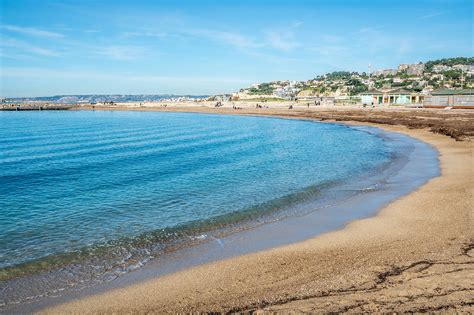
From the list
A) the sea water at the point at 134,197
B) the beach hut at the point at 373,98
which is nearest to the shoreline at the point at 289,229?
the sea water at the point at 134,197

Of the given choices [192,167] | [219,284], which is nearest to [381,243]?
[219,284]

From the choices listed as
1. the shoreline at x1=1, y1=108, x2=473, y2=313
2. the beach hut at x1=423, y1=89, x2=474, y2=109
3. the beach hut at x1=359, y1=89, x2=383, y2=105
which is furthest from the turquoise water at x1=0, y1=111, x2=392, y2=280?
the beach hut at x1=359, y1=89, x2=383, y2=105

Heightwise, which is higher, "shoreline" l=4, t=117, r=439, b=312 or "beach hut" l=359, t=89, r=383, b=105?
"beach hut" l=359, t=89, r=383, b=105

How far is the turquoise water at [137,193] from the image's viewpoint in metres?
9.95

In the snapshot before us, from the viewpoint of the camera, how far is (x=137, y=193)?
16047 millimetres

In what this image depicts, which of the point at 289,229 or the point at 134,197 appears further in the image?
the point at 134,197

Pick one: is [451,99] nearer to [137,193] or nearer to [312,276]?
[137,193]

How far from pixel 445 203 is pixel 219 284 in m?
9.52

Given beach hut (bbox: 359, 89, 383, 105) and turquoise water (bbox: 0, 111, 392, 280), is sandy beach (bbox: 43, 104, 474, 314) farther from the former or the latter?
beach hut (bbox: 359, 89, 383, 105)

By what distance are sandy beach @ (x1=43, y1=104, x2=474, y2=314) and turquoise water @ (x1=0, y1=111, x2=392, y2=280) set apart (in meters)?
1.93

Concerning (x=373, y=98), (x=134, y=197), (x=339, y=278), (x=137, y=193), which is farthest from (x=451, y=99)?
(x=339, y=278)

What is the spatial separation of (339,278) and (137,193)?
10.8 meters

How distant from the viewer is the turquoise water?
9953 mm

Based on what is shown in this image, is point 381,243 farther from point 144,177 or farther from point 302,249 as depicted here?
point 144,177
